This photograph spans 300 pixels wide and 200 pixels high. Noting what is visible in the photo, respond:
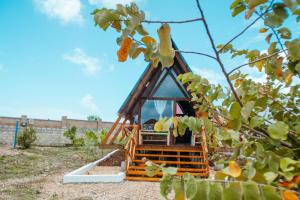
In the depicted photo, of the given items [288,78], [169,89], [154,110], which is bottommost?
[288,78]

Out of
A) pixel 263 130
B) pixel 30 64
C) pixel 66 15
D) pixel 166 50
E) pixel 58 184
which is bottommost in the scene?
pixel 58 184

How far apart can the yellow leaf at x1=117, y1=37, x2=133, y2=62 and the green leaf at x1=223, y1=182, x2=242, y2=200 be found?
0.53 m

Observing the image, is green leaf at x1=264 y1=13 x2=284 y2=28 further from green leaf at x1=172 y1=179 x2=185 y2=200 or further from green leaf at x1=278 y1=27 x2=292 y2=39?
green leaf at x1=172 y1=179 x2=185 y2=200

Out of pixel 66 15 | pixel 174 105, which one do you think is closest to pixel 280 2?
pixel 174 105

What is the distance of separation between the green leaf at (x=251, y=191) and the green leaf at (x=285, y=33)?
0.77m

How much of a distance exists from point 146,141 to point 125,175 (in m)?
3.09

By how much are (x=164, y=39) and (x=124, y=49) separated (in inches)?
6.4

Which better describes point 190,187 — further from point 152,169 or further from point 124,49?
point 124,49

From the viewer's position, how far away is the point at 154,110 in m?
9.93

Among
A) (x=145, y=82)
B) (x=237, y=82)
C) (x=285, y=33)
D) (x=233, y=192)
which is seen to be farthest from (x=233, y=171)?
(x=145, y=82)

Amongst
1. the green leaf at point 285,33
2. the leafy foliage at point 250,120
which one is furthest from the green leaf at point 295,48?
the green leaf at point 285,33

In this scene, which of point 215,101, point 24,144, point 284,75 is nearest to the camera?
point 284,75

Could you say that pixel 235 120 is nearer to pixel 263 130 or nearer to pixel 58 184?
pixel 263 130

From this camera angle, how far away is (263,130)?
1.00m
